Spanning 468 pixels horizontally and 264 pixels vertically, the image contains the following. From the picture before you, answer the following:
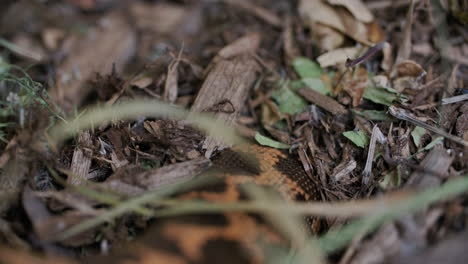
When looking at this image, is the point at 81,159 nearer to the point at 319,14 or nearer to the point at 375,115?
the point at 375,115

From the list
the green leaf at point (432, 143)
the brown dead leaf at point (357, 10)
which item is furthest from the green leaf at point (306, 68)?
the green leaf at point (432, 143)

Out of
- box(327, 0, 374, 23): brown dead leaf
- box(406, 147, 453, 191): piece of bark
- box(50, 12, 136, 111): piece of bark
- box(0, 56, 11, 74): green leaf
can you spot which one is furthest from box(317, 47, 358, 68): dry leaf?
box(0, 56, 11, 74): green leaf

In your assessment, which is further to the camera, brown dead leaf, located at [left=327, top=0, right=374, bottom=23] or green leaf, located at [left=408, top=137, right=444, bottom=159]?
brown dead leaf, located at [left=327, top=0, right=374, bottom=23]

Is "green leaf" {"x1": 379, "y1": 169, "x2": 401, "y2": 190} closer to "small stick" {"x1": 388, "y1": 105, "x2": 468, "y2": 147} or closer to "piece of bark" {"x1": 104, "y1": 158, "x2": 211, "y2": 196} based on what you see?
"small stick" {"x1": 388, "y1": 105, "x2": 468, "y2": 147}

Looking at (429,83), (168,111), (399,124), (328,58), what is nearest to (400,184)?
(399,124)

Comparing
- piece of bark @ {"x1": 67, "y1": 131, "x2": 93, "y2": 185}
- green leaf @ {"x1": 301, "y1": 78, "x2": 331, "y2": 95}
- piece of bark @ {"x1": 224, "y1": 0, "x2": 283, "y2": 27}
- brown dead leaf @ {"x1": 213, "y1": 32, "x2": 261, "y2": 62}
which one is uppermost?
piece of bark @ {"x1": 224, "y1": 0, "x2": 283, "y2": 27}

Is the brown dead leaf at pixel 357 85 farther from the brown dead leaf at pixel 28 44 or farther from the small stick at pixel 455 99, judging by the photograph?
the brown dead leaf at pixel 28 44
